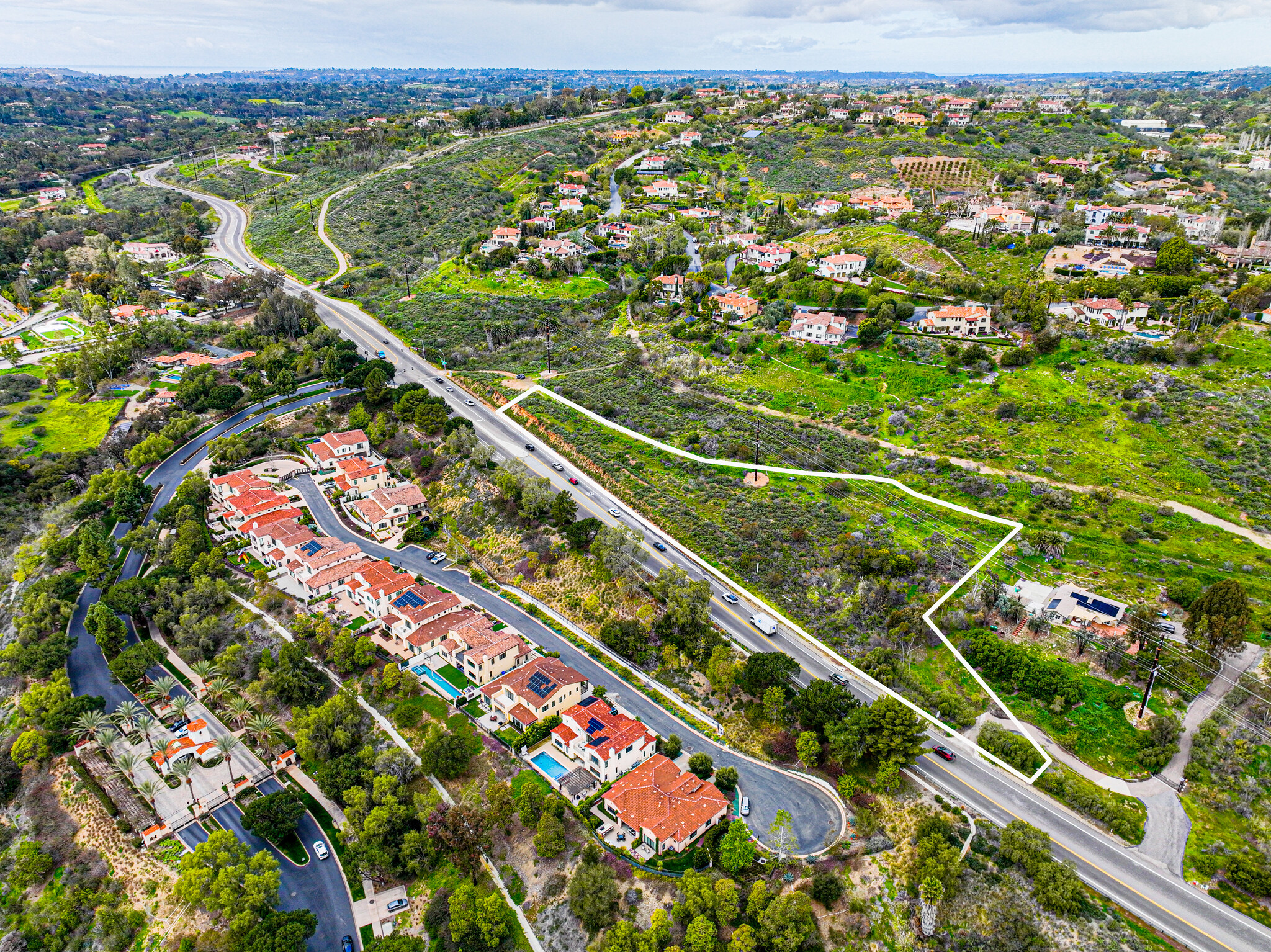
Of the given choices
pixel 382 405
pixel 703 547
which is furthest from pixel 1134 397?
pixel 382 405

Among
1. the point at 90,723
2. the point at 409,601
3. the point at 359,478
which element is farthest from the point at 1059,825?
the point at 359,478

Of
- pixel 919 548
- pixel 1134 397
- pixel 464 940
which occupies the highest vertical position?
pixel 1134 397

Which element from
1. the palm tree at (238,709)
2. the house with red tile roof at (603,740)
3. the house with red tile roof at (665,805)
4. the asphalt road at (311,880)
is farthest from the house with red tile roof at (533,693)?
the palm tree at (238,709)

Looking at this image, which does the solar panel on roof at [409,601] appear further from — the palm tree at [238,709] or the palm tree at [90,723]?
the palm tree at [90,723]

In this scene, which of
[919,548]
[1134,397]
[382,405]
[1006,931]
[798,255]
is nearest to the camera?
[1006,931]

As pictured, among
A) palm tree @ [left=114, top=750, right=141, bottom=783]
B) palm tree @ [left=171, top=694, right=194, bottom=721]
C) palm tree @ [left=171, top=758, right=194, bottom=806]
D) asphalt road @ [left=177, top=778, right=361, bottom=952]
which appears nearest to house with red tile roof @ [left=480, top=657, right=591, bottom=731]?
asphalt road @ [left=177, top=778, right=361, bottom=952]

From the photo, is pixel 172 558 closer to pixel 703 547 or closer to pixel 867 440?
pixel 703 547
